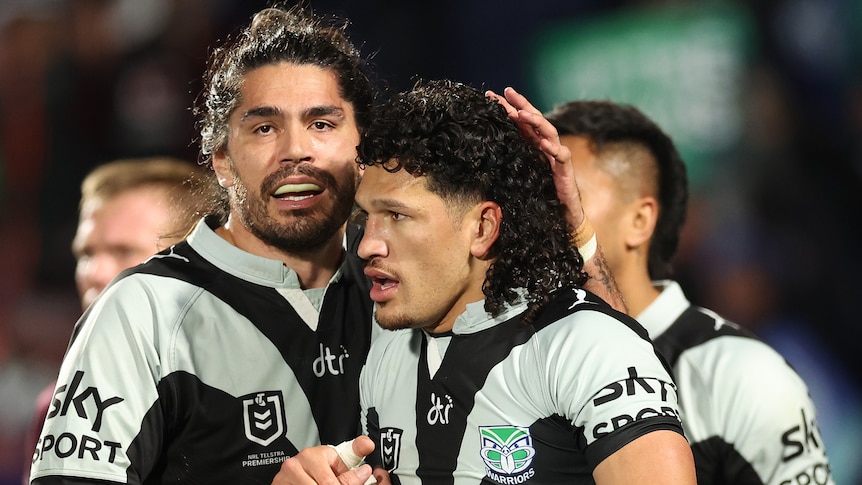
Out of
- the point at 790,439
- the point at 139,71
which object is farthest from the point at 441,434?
the point at 139,71

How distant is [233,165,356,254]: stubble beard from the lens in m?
3.13

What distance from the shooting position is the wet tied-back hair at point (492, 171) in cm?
271

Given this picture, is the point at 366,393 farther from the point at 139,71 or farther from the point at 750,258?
the point at 139,71

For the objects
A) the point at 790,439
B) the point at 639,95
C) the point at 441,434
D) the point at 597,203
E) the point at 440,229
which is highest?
the point at 639,95

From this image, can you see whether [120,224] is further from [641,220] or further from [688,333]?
[688,333]

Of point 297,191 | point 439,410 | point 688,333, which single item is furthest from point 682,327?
point 297,191

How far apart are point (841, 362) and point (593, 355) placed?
12.9 feet

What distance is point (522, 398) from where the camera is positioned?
8.33ft

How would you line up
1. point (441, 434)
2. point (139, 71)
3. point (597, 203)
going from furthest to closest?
point (139, 71), point (597, 203), point (441, 434)

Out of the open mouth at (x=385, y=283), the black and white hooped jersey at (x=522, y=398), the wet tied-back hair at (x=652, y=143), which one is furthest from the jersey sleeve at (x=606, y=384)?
the wet tied-back hair at (x=652, y=143)

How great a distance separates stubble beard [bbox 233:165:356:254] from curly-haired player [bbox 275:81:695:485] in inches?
14.3

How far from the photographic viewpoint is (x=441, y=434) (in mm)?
2664

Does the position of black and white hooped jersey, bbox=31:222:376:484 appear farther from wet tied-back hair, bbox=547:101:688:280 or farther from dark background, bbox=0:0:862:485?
dark background, bbox=0:0:862:485

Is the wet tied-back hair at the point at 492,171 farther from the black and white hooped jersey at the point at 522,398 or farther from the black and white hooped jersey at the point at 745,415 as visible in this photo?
the black and white hooped jersey at the point at 745,415
